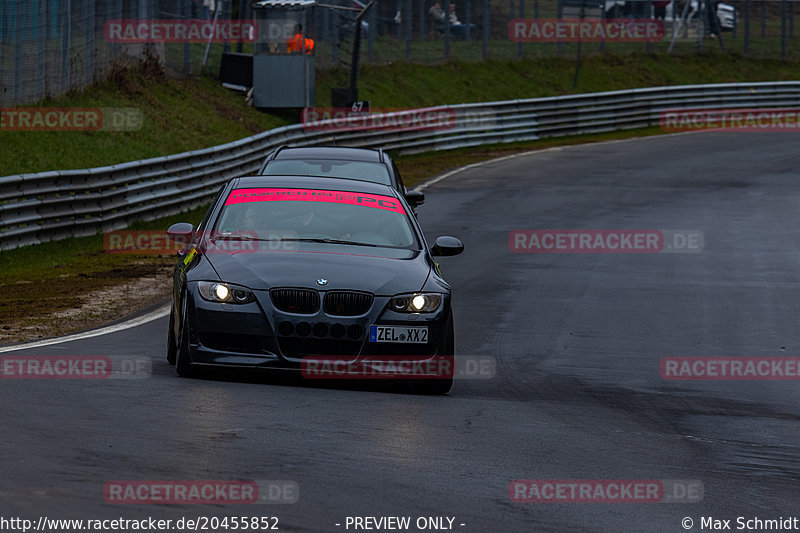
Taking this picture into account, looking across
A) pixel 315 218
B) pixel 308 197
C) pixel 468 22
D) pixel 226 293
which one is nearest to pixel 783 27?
pixel 468 22

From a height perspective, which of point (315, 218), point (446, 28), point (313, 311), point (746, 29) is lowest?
point (746, 29)

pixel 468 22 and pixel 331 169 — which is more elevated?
pixel 331 169

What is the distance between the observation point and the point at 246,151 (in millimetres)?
25703

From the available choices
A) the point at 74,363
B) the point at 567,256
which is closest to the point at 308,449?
the point at 74,363

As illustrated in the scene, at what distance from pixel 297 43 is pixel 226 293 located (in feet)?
88.5

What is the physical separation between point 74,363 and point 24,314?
11.8 feet

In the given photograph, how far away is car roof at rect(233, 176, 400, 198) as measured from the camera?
34.3 feet

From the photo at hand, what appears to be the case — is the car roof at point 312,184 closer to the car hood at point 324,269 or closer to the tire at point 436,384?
the car hood at point 324,269

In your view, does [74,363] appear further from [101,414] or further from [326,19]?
[326,19]

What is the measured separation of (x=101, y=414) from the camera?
7383mm

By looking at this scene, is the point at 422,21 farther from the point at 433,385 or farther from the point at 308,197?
the point at 433,385

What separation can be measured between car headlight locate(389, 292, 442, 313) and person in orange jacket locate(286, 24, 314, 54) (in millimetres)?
26432

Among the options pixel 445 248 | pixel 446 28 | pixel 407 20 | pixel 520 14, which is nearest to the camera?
pixel 445 248

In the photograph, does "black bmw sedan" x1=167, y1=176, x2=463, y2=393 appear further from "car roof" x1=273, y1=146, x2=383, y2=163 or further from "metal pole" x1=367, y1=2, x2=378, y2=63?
"metal pole" x1=367, y1=2, x2=378, y2=63
